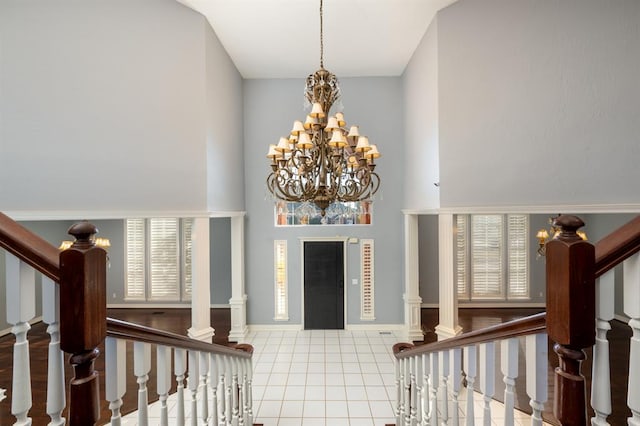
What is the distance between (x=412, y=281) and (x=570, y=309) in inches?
242

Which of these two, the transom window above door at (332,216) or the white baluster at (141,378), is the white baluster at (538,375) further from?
the transom window above door at (332,216)

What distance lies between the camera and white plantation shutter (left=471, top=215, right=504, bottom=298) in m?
9.06

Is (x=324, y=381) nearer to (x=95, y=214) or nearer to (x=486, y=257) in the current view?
(x=95, y=214)

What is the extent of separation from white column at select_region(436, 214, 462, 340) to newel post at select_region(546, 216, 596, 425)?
417 cm

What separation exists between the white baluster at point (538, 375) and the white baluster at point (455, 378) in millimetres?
476

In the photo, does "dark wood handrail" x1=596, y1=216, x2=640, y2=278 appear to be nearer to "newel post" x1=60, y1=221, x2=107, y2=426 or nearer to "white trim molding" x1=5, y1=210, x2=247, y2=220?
"newel post" x1=60, y1=221, x2=107, y2=426

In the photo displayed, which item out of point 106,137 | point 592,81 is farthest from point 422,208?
point 106,137

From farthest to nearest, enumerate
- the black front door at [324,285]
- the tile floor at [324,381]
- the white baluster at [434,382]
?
the black front door at [324,285] < the tile floor at [324,381] < the white baluster at [434,382]

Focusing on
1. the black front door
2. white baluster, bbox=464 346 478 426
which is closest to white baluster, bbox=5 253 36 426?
white baluster, bbox=464 346 478 426

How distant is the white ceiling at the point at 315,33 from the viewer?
192 inches

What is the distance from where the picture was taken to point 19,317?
855 mm

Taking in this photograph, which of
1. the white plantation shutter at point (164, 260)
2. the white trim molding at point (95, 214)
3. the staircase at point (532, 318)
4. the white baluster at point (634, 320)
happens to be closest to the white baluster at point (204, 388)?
the staircase at point (532, 318)

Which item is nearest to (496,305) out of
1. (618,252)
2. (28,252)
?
(618,252)

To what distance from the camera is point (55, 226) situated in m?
8.34
